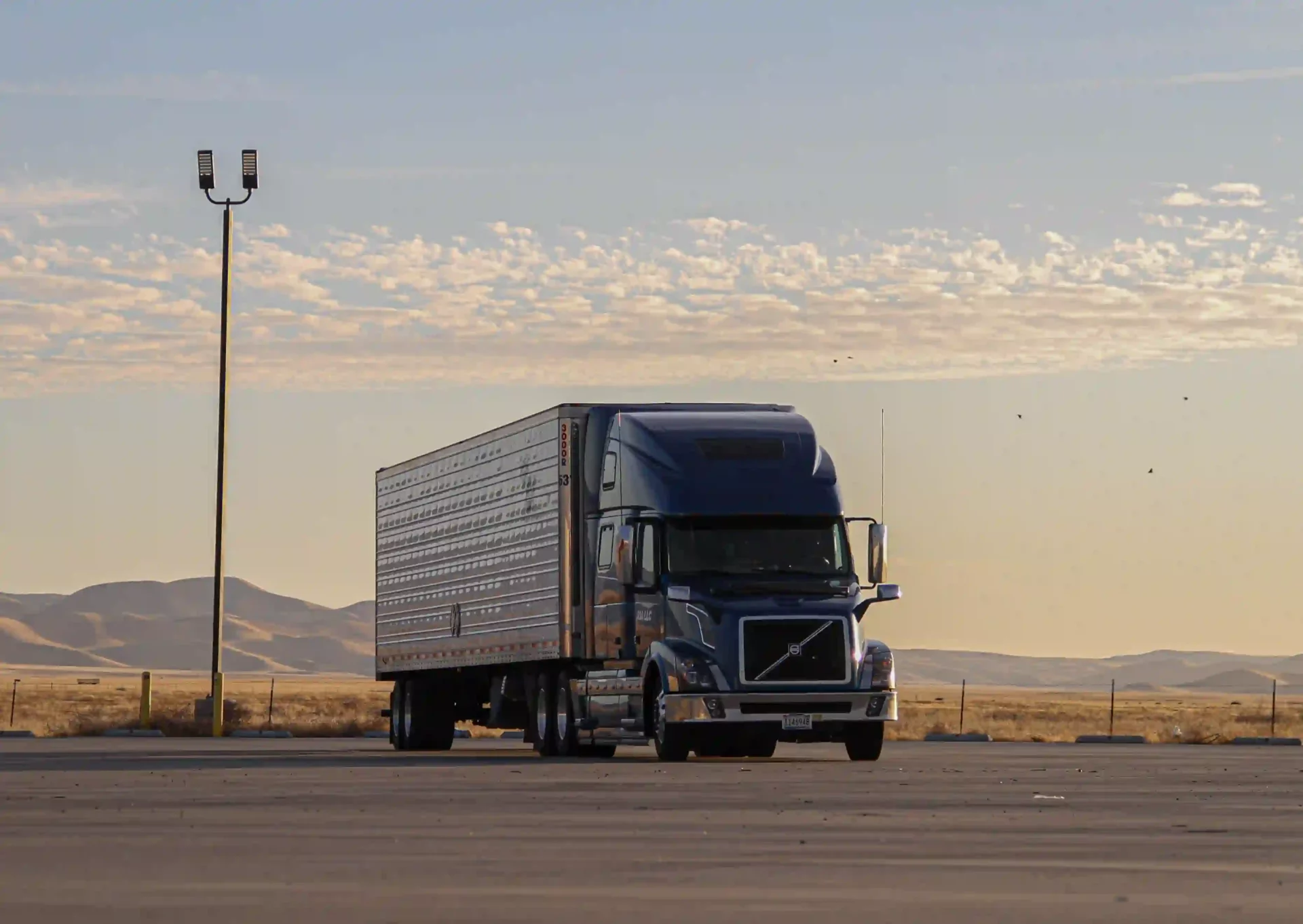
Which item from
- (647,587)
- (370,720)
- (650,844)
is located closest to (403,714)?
(647,587)

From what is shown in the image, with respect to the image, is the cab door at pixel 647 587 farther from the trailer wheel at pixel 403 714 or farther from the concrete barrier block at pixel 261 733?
the concrete barrier block at pixel 261 733

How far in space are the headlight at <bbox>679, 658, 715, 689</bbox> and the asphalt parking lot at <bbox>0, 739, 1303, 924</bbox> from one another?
4.25ft

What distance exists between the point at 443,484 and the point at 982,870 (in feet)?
81.0

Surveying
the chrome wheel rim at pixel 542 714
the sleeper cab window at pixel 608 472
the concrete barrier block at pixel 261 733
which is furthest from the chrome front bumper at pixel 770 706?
the concrete barrier block at pixel 261 733

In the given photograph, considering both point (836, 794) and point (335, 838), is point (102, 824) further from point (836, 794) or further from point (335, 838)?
point (836, 794)

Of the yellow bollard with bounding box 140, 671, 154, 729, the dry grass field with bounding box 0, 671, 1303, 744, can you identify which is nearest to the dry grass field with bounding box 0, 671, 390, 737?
the dry grass field with bounding box 0, 671, 1303, 744

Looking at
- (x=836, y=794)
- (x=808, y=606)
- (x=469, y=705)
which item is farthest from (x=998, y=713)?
(x=836, y=794)

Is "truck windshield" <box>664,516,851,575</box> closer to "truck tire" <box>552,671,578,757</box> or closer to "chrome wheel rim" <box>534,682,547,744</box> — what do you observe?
"truck tire" <box>552,671,578,757</box>

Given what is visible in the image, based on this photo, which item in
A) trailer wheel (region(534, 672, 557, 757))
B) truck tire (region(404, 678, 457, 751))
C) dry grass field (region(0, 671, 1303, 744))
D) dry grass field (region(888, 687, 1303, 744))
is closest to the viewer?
trailer wheel (region(534, 672, 557, 757))

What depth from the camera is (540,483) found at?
113 feet

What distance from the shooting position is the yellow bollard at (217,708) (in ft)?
165

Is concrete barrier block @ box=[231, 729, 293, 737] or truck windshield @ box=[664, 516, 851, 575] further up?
truck windshield @ box=[664, 516, 851, 575]

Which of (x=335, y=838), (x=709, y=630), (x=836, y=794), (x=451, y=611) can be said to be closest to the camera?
(x=335, y=838)

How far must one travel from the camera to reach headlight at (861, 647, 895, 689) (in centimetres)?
3247
